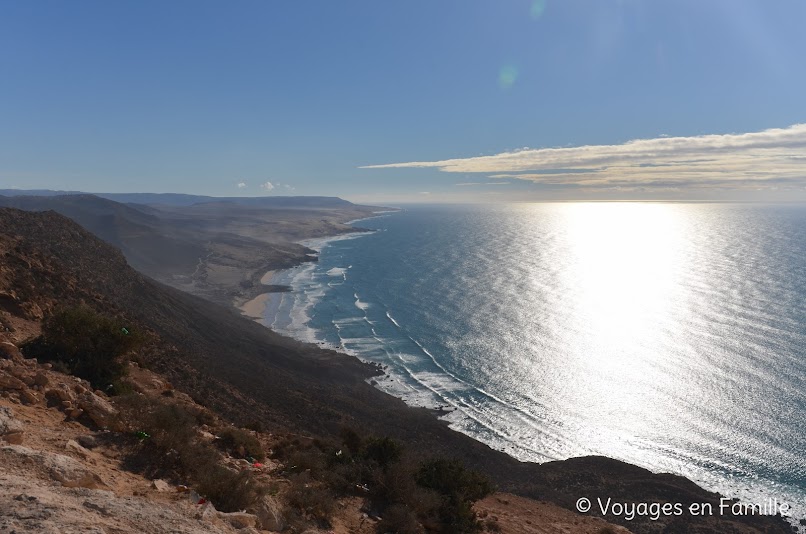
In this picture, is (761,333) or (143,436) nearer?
(143,436)

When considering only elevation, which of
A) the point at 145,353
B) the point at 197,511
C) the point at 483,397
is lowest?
the point at 483,397

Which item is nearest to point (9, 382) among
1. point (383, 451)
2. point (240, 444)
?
point (240, 444)

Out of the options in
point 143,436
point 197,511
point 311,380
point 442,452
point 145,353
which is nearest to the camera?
point 197,511

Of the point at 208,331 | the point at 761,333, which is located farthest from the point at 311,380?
the point at 761,333

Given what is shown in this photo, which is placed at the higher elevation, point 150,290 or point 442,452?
point 150,290

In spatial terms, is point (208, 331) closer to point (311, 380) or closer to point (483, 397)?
point (311, 380)

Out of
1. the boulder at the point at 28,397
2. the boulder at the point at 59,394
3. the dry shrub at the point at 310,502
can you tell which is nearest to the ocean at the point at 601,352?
the dry shrub at the point at 310,502

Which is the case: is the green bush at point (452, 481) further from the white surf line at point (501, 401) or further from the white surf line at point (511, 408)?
the white surf line at point (501, 401)

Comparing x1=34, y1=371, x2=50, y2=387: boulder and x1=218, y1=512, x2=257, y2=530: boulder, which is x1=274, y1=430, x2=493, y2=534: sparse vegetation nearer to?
x1=218, y1=512, x2=257, y2=530: boulder

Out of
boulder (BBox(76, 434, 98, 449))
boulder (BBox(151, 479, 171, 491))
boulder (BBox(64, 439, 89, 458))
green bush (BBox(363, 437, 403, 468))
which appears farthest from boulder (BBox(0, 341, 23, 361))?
green bush (BBox(363, 437, 403, 468))
